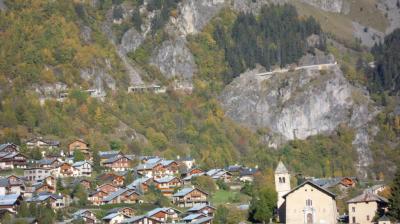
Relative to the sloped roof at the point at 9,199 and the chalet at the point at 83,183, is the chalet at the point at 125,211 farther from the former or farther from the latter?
the chalet at the point at 83,183

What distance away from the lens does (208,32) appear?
18762cm

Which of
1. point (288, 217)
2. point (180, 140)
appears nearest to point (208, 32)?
point (180, 140)

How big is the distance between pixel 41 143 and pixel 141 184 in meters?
18.3

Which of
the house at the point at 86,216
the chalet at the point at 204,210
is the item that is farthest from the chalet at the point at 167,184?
the house at the point at 86,216

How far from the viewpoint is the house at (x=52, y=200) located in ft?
370

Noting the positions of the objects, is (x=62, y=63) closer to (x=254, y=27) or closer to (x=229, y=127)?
(x=229, y=127)

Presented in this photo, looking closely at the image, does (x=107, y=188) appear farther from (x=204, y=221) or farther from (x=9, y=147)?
(x=204, y=221)

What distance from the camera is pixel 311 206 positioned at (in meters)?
98.9

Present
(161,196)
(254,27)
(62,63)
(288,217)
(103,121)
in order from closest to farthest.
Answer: (288,217)
(161,196)
(103,121)
(62,63)
(254,27)

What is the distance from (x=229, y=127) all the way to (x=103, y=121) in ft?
68.4

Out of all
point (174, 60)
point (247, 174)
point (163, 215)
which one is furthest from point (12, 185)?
point (174, 60)

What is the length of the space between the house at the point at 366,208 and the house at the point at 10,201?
3118cm

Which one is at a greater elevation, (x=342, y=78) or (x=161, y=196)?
(x=342, y=78)

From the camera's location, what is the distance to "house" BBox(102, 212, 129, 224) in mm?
109312
